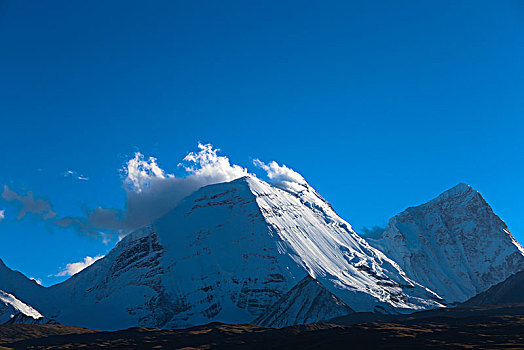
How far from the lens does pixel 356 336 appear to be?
195 m

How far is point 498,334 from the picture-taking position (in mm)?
185250

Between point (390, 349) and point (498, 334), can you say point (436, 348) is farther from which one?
point (498, 334)

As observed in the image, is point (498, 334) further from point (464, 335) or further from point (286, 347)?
point (286, 347)

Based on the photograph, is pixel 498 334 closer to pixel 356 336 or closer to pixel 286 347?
pixel 356 336

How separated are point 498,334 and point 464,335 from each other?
9799 millimetres

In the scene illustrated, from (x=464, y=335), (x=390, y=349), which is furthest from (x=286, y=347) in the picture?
(x=464, y=335)

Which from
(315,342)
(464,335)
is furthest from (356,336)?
(464,335)

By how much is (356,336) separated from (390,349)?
78.1 ft

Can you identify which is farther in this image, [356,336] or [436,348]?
[356,336]

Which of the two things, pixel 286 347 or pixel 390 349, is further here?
pixel 286 347

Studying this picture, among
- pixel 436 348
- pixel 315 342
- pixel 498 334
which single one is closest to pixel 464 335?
pixel 498 334

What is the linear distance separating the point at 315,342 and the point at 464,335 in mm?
43533

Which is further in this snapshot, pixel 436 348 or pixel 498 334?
pixel 498 334

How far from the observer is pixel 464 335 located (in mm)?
185125
